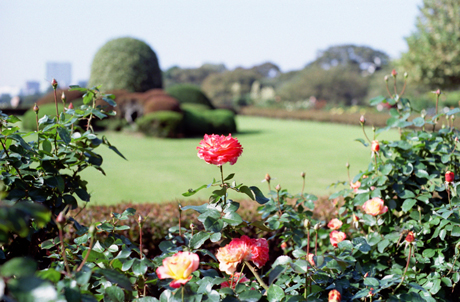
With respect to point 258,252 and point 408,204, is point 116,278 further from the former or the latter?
point 408,204

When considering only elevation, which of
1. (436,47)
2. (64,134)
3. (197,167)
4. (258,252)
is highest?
(436,47)

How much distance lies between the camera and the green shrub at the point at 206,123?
406 inches

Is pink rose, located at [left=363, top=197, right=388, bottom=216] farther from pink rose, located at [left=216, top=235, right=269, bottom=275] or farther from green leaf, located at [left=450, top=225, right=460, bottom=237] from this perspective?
pink rose, located at [left=216, top=235, right=269, bottom=275]

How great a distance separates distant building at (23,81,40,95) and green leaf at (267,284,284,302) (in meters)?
33.6

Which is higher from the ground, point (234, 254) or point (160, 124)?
point (234, 254)

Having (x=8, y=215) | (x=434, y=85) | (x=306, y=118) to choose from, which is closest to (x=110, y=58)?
(x=306, y=118)

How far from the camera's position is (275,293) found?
45.9 inches

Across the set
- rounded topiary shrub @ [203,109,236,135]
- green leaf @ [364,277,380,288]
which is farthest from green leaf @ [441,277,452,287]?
rounded topiary shrub @ [203,109,236,135]

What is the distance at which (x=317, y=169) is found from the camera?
614 centimetres

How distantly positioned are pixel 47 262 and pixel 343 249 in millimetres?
1296

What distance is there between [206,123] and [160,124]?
4.88ft

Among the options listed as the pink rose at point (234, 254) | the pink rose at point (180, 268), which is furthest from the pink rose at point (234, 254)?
the pink rose at point (180, 268)

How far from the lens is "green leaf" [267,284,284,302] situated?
3.79 ft

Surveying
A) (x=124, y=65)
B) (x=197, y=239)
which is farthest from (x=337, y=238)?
(x=124, y=65)
